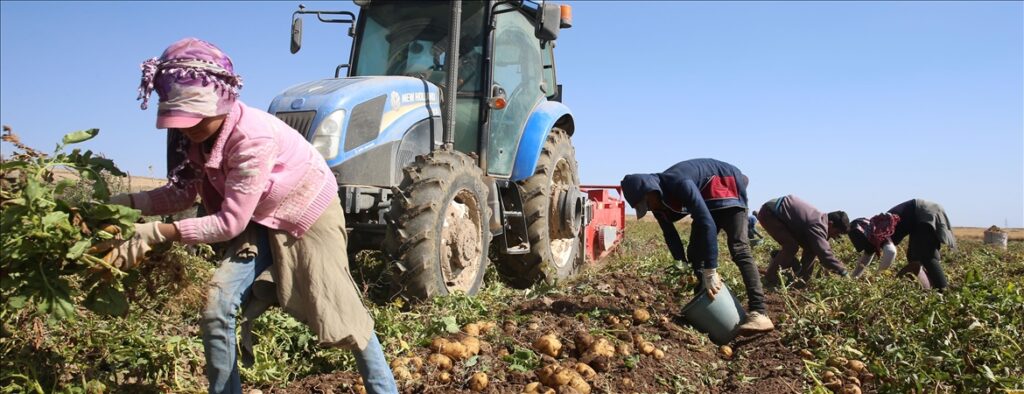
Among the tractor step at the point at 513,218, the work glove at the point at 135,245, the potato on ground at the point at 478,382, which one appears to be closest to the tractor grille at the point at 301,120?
the tractor step at the point at 513,218

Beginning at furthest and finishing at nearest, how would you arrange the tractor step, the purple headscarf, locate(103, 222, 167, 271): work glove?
the tractor step
locate(103, 222, 167, 271): work glove
the purple headscarf

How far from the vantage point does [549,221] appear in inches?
290

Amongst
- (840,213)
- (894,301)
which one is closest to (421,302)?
(894,301)

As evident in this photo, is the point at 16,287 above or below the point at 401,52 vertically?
below

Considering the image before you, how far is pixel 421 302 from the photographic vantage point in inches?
192

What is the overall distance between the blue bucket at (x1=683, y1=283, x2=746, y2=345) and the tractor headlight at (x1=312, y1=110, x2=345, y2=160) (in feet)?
8.18

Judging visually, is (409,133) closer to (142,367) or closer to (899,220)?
(142,367)

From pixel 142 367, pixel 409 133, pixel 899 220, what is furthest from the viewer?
pixel 899 220

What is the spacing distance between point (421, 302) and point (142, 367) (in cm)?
167

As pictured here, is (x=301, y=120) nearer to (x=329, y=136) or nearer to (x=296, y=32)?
(x=329, y=136)

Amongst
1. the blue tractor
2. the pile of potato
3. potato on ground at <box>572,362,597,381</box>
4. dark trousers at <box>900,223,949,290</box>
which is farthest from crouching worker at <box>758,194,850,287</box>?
potato on ground at <box>572,362,597,381</box>

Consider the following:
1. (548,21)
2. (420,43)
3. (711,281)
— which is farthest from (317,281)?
(420,43)

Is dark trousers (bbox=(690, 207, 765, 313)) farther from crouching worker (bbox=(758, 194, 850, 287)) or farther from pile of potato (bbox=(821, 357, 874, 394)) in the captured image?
crouching worker (bbox=(758, 194, 850, 287))

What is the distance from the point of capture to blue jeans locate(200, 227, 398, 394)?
286 centimetres
